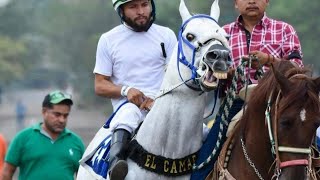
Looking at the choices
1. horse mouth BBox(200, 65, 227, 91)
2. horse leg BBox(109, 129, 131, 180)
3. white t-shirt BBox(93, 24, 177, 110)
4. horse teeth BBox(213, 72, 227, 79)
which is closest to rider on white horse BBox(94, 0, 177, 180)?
white t-shirt BBox(93, 24, 177, 110)

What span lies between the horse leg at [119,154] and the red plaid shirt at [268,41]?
3.79 ft

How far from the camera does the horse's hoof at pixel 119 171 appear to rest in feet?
30.7

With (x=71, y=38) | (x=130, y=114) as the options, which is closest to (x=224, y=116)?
(x=130, y=114)

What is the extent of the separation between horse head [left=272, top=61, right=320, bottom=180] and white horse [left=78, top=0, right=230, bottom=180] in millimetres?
915

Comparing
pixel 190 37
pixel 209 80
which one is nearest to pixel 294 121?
pixel 209 80

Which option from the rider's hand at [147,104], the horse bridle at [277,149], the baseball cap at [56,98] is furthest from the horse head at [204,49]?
the baseball cap at [56,98]

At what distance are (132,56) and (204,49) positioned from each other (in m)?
1.31

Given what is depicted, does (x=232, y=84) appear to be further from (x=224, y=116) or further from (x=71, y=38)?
(x=71, y=38)

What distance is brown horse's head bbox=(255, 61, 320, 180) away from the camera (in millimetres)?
8273

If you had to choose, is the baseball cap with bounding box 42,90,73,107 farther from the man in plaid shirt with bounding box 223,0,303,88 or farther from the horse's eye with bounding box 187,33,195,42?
the horse's eye with bounding box 187,33,195,42

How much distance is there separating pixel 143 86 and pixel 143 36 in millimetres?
472

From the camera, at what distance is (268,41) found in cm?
960

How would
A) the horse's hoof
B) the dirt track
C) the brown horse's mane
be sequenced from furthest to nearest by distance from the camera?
1. the dirt track
2. the horse's hoof
3. the brown horse's mane

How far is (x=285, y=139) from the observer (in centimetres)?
834
